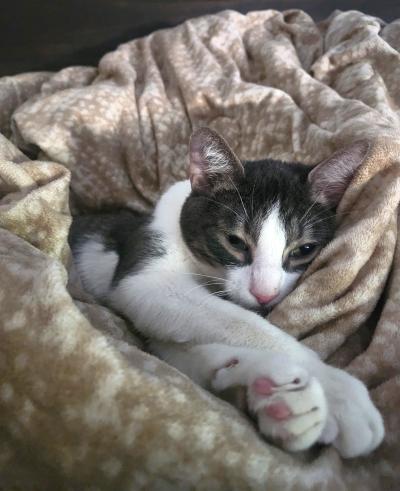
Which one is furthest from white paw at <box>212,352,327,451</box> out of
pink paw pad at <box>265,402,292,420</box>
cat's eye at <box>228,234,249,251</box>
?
cat's eye at <box>228,234,249,251</box>

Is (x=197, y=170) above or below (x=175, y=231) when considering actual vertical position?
above

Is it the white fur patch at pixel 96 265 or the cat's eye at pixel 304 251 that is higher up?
the cat's eye at pixel 304 251

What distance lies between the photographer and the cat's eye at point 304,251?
3.35 feet

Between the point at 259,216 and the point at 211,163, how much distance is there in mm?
196

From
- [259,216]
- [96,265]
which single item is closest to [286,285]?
[259,216]

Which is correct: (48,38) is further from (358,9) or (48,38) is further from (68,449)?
(68,449)

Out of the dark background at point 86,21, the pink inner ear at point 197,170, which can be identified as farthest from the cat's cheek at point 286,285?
the dark background at point 86,21

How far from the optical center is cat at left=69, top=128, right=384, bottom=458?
0.68 m

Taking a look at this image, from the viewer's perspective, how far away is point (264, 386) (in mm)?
673

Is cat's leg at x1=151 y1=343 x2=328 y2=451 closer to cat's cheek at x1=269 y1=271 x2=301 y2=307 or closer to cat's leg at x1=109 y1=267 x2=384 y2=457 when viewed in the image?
cat's leg at x1=109 y1=267 x2=384 y2=457

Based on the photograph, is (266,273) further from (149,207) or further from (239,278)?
(149,207)

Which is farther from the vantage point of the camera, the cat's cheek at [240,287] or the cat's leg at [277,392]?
the cat's cheek at [240,287]

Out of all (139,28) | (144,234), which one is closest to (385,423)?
(144,234)

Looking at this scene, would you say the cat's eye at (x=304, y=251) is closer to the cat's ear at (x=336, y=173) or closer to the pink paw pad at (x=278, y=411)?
the cat's ear at (x=336, y=173)
